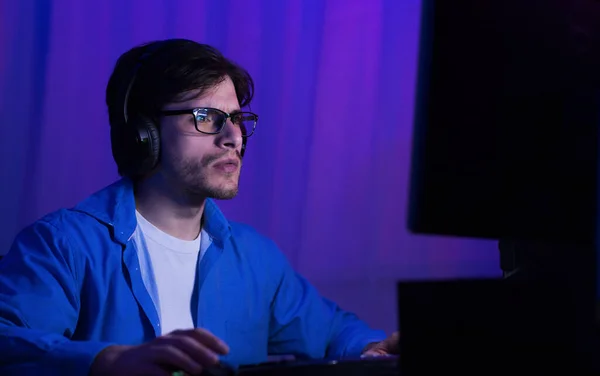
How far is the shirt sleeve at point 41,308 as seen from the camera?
878mm

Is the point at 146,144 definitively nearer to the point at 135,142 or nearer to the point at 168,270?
the point at 135,142

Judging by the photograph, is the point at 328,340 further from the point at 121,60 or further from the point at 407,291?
the point at 407,291

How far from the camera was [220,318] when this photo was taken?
133 centimetres

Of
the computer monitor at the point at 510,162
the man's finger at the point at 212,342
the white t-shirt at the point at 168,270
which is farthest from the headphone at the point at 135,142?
the computer monitor at the point at 510,162

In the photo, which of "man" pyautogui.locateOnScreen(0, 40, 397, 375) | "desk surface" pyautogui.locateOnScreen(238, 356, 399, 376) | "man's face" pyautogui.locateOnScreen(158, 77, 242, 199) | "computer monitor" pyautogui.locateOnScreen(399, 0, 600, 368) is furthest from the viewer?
"man's face" pyautogui.locateOnScreen(158, 77, 242, 199)

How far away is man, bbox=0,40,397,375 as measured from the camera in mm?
1156

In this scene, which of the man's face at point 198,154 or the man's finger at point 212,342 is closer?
the man's finger at point 212,342

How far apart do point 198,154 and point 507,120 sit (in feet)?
3.03

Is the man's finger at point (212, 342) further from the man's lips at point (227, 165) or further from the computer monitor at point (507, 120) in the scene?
the man's lips at point (227, 165)

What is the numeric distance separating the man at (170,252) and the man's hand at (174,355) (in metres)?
0.36

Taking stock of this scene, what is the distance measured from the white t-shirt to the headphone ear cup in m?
0.12

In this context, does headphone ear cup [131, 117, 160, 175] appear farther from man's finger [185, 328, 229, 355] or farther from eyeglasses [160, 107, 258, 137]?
man's finger [185, 328, 229, 355]

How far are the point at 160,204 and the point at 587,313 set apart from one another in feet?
3.34

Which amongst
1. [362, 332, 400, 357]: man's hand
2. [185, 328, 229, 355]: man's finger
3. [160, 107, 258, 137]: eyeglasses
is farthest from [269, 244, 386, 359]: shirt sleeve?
[185, 328, 229, 355]: man's finger
